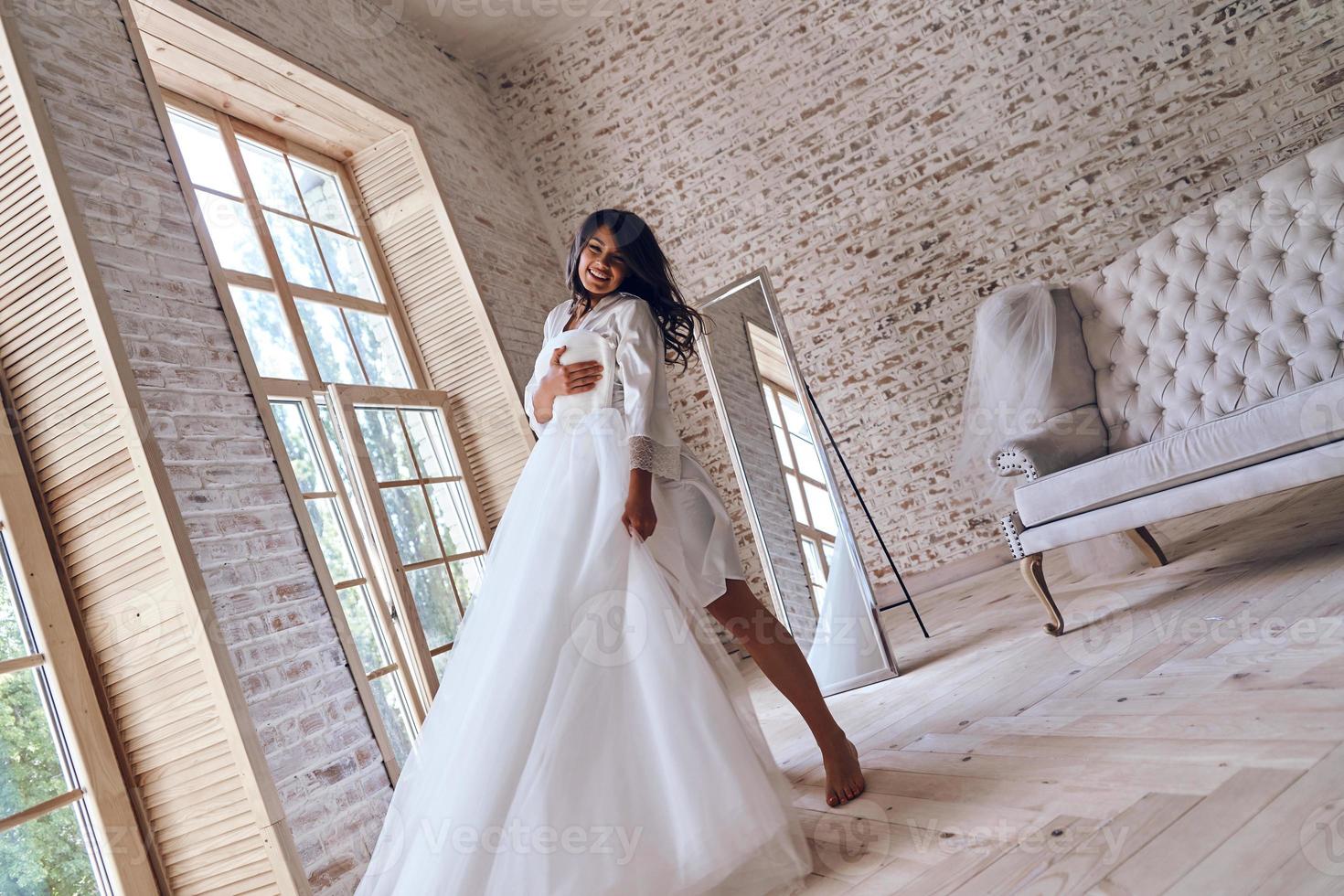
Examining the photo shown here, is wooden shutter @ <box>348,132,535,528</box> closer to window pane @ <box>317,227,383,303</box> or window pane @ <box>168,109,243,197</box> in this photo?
window pane @ <box>317,227,383,303</box>

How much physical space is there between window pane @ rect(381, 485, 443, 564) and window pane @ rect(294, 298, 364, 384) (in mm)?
574

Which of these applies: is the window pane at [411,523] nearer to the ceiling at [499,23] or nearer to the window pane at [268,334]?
the window pane at [268,334]

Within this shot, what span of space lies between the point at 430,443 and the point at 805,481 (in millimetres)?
1921

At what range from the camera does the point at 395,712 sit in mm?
3572

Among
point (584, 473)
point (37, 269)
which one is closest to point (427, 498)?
point (37, 269)

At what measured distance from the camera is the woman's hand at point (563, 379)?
219cm

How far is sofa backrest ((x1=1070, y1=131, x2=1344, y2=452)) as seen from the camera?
2830 millimetres

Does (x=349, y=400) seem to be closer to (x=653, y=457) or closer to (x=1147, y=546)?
(x=653, y=457)

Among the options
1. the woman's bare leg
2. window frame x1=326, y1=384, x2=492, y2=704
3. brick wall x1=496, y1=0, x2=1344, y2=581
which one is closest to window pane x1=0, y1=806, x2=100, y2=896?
window frame x1=326, y1=384, x2=492, y2=704

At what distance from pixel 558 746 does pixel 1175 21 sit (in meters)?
4.62

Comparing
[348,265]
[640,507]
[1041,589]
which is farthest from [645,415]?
[348,265]

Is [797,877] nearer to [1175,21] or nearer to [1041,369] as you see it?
[1041,369]

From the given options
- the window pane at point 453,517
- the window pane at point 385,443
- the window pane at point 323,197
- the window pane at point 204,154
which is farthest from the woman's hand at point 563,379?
the window pane at point 323,197

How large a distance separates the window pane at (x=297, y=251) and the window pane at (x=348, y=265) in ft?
0.26
